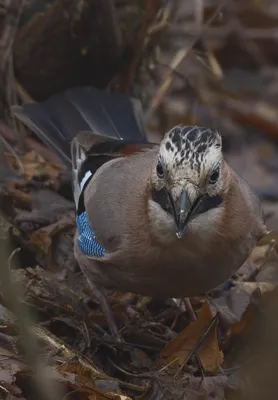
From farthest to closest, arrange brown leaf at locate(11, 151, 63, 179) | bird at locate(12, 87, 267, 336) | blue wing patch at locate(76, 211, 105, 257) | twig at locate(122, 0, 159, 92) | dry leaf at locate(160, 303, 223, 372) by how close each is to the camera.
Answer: twig at locate(122, 0, 159, 92), brown leaf at locate(11, 151, 63, 179), blue wing patch at locate(76, 211, 105, 257), dry leaf at locate(160, 303, 223, 372), bird at locate(12, 87, 267, 336)

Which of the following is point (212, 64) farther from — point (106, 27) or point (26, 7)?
point (26, 7)

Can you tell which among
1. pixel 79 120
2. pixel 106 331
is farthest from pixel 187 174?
pixel 79 120

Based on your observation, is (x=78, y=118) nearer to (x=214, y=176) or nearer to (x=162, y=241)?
(x=162, y=241)

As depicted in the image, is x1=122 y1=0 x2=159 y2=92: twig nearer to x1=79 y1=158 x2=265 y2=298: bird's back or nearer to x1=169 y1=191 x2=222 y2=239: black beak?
x1=79 y1=158 x2=265 y2=298: bird's back

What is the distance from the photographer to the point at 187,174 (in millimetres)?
3420

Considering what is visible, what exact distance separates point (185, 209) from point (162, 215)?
9.6 inches

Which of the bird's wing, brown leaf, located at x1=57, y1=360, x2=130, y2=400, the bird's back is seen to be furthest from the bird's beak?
the bird's wing

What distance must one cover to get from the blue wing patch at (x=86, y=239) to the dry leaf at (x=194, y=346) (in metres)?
0.48

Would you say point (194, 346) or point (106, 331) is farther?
point (106, 331)

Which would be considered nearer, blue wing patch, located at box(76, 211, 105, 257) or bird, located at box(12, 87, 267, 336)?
bird, located at box(12, 87, 267, 336)

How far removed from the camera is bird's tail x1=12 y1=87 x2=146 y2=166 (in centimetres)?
504

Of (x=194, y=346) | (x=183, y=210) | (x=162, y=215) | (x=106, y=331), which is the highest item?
(x=183, y=210)

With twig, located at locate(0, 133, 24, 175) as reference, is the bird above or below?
above

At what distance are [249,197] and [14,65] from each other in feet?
6.71
